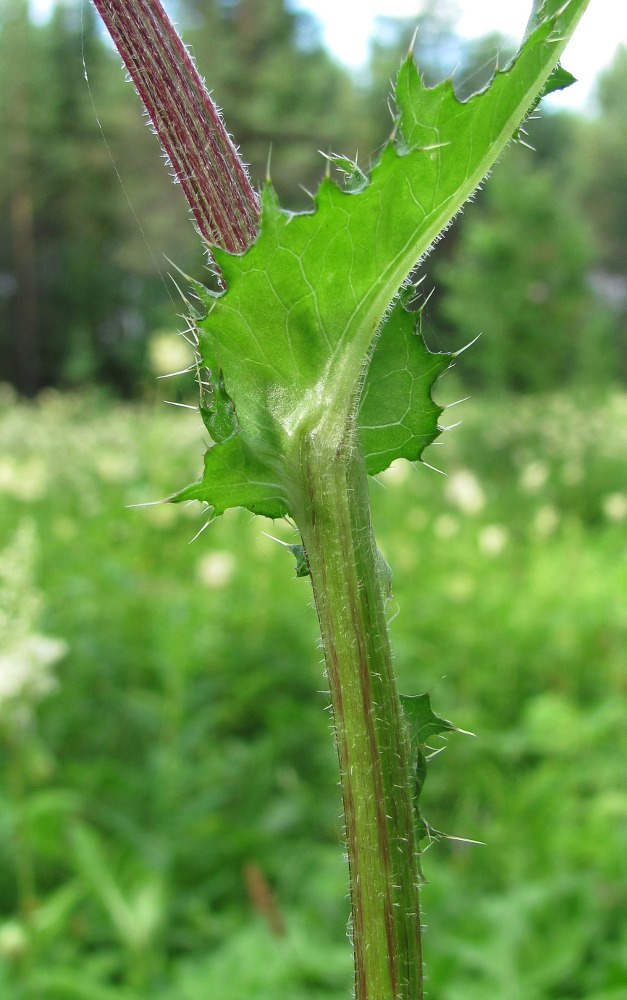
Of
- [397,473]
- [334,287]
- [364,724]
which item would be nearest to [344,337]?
[334,287]

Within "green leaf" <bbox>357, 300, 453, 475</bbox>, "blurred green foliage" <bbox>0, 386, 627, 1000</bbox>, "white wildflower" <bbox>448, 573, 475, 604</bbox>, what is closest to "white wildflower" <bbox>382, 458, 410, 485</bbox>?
"blurred green foliage" <bbox>0, 386, 627, 1000</bbox>

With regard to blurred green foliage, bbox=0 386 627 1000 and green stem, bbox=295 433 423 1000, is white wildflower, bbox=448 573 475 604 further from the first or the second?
green stem, bbox=295 433 423 1000

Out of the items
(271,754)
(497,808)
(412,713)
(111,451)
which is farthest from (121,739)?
(111,451)

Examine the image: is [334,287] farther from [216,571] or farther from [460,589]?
[460,589]

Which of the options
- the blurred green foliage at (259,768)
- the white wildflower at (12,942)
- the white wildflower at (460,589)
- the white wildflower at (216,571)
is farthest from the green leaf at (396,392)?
the white wildflower at (460,589)

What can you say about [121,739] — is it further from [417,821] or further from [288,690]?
[417,821]

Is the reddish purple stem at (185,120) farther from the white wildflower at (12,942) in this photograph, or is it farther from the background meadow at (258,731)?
the white wildflower at (12,942)
